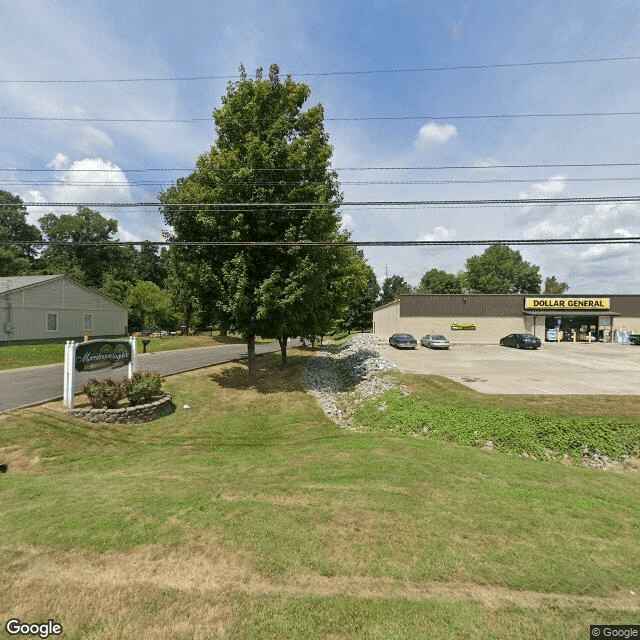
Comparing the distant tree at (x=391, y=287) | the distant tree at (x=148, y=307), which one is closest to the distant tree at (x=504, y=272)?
the distant tree at (x=391, y=287)

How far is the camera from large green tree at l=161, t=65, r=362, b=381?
46.6ft

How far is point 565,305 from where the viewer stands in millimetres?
38250

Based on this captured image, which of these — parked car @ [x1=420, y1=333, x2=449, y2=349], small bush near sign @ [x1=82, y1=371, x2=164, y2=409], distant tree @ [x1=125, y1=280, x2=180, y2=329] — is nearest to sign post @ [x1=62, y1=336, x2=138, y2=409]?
small bush near sign @ [x1=82, y1=371, x2=164, y2=409]

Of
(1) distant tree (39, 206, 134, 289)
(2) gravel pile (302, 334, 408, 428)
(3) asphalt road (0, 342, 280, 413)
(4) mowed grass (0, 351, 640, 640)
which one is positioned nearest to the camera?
(4) mowed grass (0, 351, 640, 640)

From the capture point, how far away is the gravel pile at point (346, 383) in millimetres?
13555

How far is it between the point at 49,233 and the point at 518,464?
266 ft

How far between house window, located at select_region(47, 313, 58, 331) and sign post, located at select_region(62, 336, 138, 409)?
23.5 metres

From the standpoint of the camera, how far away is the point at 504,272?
91562 mm

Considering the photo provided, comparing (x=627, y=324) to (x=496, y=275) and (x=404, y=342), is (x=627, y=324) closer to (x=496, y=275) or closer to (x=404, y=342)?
(x=404, y=342)

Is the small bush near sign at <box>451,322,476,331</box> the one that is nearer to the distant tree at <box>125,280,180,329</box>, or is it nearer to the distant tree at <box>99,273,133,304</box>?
the distant tree at <box>125,280,180,329</box>

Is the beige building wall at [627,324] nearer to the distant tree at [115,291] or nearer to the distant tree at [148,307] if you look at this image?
the distant tree at [148,307]

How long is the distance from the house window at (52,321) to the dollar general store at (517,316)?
33.4 m

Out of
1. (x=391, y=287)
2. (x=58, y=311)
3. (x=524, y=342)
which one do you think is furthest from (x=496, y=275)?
(x=58, y=311)

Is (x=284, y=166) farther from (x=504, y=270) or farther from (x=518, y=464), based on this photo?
(x=504, y=270)
